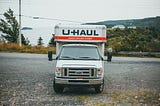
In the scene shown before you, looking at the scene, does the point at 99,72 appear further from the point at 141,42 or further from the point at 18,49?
the point at 141,42

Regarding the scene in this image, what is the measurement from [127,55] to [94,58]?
25368 mm

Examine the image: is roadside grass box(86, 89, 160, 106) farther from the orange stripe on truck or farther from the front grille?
the orange stripe on truck

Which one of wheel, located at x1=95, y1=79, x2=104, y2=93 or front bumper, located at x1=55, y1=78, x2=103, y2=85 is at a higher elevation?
front bumper, located at x1=55, y1=78, x2=103, y2=85

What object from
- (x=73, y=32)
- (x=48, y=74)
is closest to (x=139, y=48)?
(x=48, y=74)

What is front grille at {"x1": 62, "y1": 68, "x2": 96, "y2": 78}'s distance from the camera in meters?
11.9

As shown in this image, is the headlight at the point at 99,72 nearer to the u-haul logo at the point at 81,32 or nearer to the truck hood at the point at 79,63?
the truck hood at the point at 79,63

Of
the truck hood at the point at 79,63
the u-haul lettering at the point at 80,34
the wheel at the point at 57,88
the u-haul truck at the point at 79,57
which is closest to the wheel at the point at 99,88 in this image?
the u-haul truck at the point at 79,57

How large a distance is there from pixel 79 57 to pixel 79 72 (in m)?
1.05

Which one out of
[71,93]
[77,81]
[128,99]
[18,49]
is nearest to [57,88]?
[71,93]

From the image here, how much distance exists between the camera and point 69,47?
13.5 meters

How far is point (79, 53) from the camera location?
43.1ft

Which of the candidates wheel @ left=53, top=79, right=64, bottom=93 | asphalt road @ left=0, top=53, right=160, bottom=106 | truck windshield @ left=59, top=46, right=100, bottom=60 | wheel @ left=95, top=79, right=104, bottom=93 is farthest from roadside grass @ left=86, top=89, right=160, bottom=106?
truck windshield @ left=59, top=46, right=100, bottom=60

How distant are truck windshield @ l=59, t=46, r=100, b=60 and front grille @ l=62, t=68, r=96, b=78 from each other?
0.90m

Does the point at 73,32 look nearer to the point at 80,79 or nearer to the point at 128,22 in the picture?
the point at 80,79
